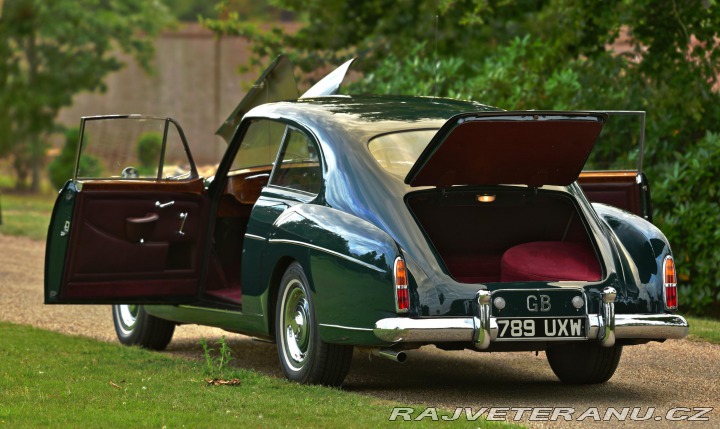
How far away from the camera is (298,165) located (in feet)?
27.3

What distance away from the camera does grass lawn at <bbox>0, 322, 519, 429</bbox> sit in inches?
256

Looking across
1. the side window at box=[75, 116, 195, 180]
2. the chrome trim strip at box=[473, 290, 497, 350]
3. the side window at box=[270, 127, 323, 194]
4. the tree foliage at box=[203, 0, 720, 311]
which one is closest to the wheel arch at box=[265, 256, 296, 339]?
the side window at box=[270, 127, 323, 194]

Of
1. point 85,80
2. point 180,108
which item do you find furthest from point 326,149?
point 180,108

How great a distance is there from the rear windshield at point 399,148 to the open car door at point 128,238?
152 cm

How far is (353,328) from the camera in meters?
7.35

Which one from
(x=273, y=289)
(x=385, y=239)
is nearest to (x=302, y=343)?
(x=273, y=289)

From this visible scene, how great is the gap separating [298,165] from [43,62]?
22379 millimetres

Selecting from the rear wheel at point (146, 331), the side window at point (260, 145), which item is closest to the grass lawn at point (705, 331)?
the side window at point (260, 145)

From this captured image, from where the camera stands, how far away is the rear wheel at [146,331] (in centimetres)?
1004

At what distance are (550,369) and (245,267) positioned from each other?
209 cm

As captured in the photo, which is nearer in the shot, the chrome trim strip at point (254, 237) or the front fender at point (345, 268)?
the front fender at point (345, 268)

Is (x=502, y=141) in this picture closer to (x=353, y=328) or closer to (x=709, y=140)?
(x=353, y=328)

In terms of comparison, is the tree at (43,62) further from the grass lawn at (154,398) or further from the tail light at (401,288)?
the tail light at (401,288)

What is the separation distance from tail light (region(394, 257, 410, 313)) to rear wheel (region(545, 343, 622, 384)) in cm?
133
